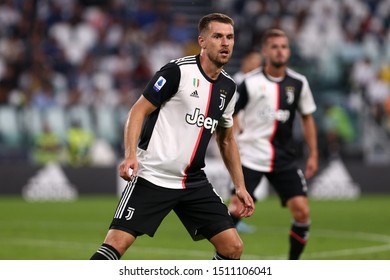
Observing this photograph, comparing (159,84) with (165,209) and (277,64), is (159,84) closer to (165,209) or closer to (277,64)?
(165,209)

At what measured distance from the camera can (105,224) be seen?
16062 mm

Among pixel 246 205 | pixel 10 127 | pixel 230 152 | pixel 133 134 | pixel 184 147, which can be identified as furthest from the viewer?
pixel 10 127

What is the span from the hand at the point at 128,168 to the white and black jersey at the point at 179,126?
596mm

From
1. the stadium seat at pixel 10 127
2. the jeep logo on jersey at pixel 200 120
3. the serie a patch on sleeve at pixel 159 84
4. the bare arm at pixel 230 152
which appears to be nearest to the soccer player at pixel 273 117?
the bare arm at pixel 230 152

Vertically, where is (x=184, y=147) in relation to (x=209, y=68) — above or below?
below

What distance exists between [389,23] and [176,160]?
21.3 m

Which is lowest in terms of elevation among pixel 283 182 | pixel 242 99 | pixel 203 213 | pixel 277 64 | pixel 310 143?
pixel 283 182

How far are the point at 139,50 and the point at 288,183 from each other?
14.1m

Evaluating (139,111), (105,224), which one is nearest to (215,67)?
(139,111)

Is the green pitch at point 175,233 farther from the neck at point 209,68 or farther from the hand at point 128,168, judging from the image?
the hand at point 128,168

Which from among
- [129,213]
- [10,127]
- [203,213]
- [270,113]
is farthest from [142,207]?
[10,127]

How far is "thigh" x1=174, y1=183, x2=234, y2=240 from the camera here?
294 inches

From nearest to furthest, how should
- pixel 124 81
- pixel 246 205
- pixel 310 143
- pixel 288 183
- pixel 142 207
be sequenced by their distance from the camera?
pixel 142 207 < pixel 246 205 < pixel 288 183 < pixel 310 143 < pixel 124 81

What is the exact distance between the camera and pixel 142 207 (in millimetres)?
7336
